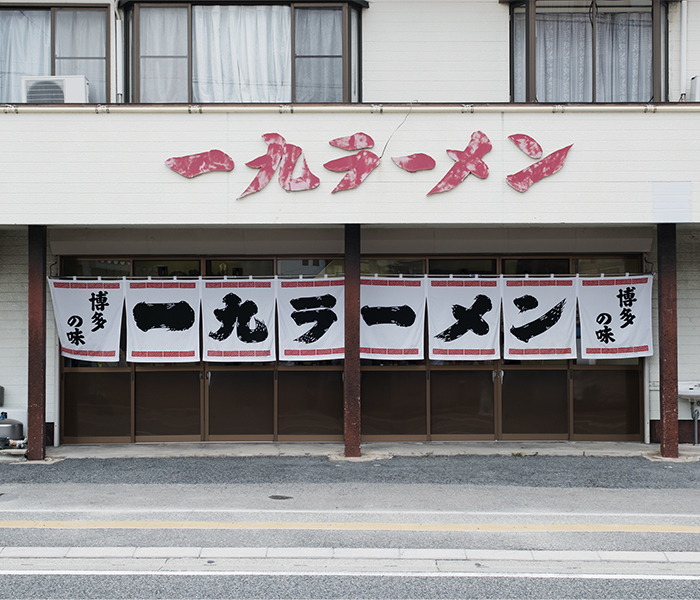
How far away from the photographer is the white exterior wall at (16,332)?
1105 centimetres

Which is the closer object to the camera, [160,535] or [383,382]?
[160,535]

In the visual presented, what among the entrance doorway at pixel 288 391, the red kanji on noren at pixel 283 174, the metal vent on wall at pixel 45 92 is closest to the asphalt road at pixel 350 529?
the entrance doorway at pixel 288 391

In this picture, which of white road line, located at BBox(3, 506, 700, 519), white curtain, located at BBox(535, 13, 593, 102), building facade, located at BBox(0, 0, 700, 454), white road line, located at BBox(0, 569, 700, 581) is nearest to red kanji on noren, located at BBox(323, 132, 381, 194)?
building facade, located at BBox(0, 0, 700, 454)

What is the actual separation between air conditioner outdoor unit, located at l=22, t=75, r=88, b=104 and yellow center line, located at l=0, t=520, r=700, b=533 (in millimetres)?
6366

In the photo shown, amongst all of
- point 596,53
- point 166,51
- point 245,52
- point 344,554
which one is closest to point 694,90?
point 596,53

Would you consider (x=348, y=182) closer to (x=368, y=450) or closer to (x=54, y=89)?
(x=368, y=450)

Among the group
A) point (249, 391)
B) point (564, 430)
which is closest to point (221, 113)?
point (249, 391)

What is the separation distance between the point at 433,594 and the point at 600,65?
878 centimetres

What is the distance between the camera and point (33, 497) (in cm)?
821

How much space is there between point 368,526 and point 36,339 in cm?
617

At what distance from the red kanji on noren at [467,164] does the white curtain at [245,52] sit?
2.95m

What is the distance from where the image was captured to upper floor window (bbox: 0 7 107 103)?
34.4 feet

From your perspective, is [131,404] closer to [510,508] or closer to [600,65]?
[510,508]

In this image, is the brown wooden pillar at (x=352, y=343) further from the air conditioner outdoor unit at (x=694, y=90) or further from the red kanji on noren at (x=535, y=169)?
the air conditioner outdoor unit at (x=694, y=90)
